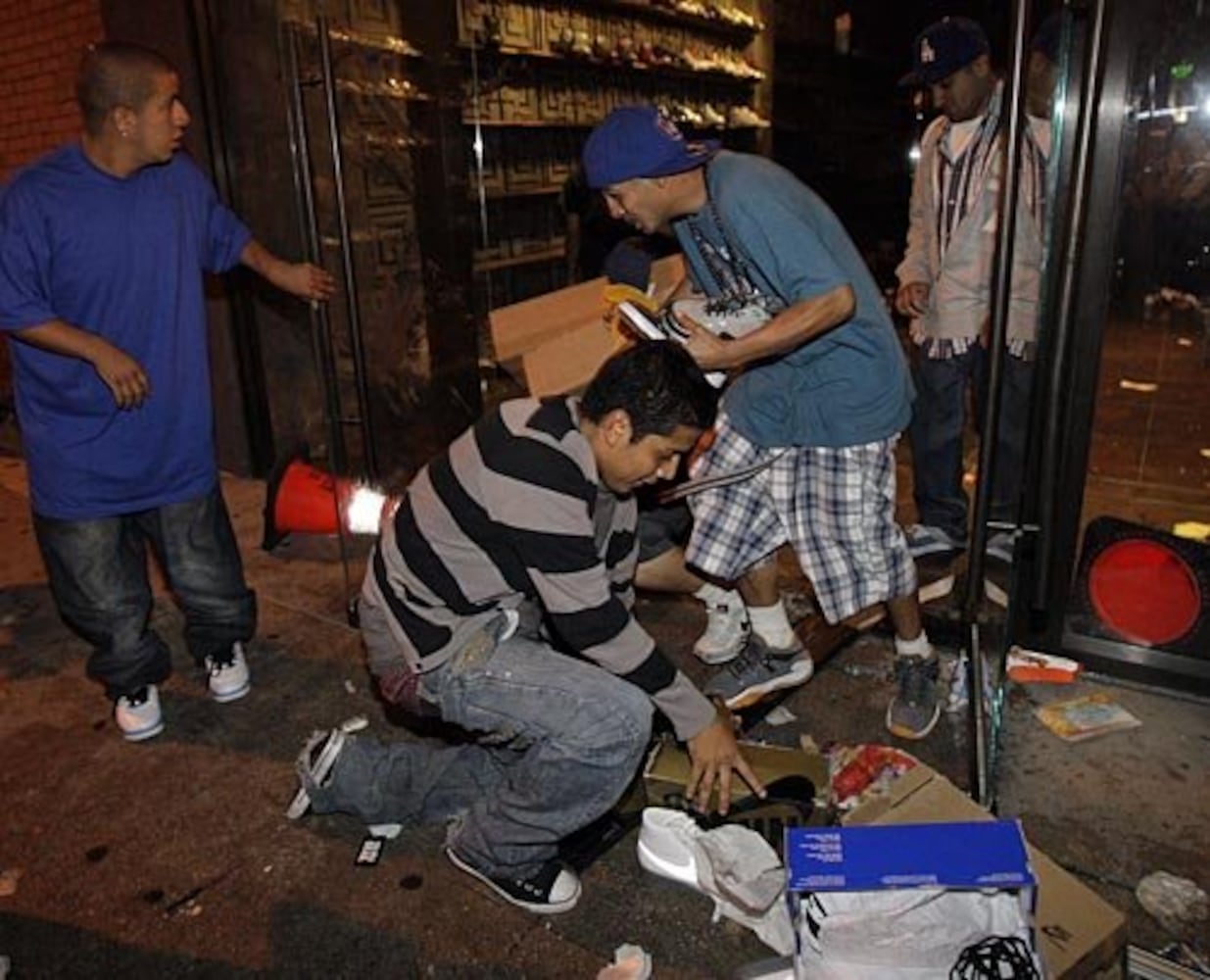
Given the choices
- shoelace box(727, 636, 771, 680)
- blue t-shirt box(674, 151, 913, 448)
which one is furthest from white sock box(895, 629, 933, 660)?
blue t-shirt box(674, 151, 913, 448)

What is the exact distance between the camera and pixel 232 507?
4.85 m

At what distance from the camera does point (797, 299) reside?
2312mm

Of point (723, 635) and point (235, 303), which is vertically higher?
point (235, 303)

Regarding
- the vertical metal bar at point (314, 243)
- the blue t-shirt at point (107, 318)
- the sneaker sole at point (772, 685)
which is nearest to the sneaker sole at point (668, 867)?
the sneaker sole at point (772, 685)

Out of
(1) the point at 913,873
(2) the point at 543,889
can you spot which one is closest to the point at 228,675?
(2) the point at 543,889

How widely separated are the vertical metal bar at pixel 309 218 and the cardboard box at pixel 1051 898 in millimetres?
2229

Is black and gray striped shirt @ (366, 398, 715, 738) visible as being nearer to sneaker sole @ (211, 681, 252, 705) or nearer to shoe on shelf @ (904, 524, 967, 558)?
sneaker sole @ (211, 681, 252, 705)

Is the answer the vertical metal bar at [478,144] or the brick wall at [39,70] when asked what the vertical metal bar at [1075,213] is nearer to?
the vertical metal bar at [478,144]

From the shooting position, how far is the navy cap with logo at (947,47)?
10.4 feet

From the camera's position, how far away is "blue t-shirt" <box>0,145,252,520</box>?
258 cm

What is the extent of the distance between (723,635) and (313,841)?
146cm

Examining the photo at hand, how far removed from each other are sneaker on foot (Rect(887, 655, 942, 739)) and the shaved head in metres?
2.72

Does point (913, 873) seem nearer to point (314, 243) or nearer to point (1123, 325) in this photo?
point (1123, 325)

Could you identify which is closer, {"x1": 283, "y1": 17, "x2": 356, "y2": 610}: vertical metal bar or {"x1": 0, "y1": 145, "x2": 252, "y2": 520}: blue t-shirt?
{"x1": 0, "y1": 145, "x2": 252, "y2": 520}: blue t-shirt
